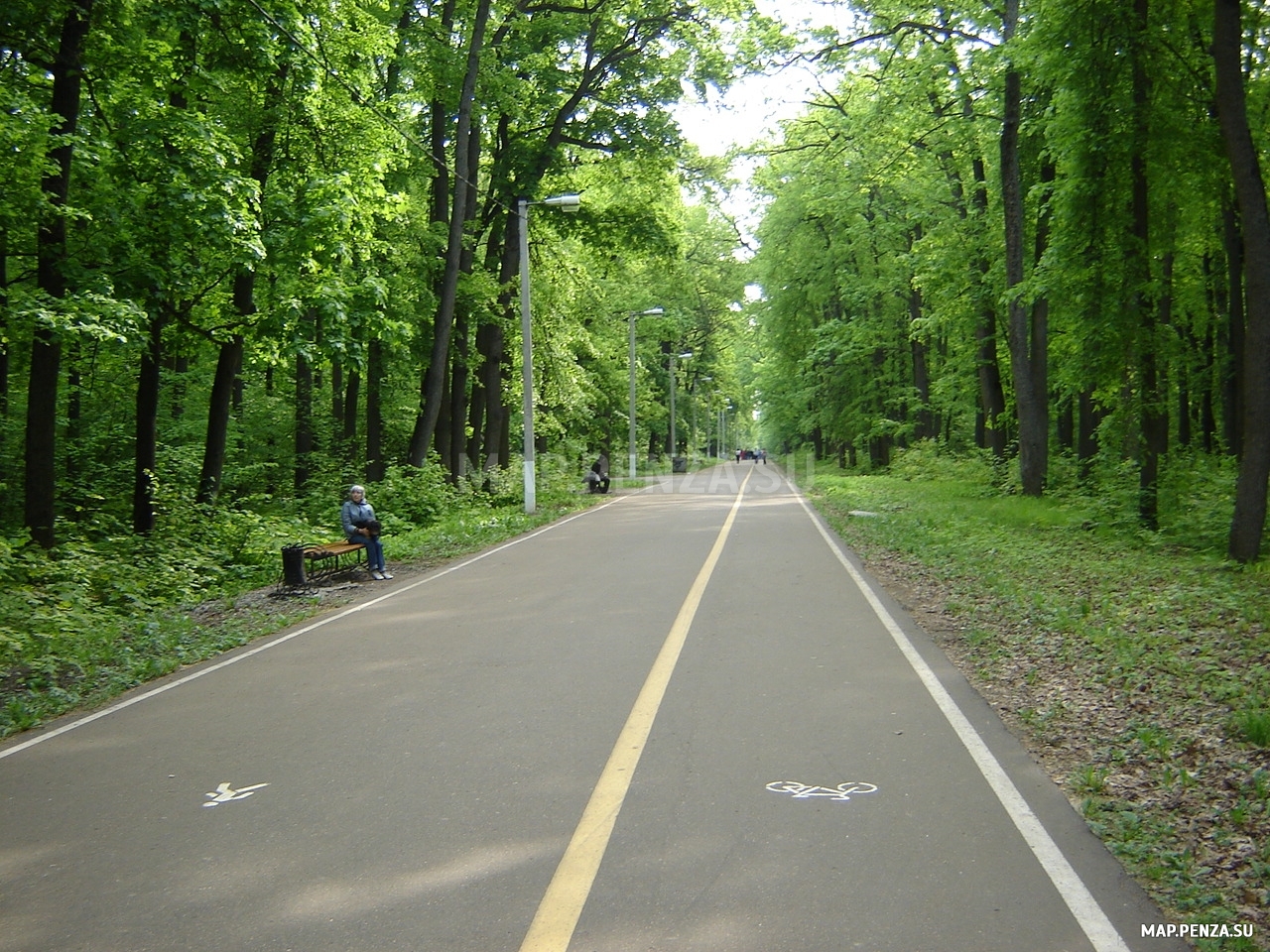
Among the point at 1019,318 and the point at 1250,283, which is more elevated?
the point at 1019,318

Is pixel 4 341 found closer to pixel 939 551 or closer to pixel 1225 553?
pixel 939 551

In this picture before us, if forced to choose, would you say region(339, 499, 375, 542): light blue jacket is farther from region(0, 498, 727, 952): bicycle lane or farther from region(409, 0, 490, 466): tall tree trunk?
region(409, 0, 490, 466): tall tree trunk

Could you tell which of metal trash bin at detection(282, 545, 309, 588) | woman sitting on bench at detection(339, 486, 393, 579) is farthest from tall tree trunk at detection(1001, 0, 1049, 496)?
metal trash bin at detection(282, 545, 309, 588)

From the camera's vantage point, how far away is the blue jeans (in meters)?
14.3

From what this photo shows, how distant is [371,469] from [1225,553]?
72.9 ft

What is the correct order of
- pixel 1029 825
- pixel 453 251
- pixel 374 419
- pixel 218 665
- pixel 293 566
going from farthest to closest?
pixel 374 419 → pixel 453 251 → pixel 293 566 → pixel 218 665 → pixel 1029 825

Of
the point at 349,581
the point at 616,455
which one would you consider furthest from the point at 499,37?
the point at 616,455

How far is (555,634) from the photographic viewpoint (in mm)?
9344

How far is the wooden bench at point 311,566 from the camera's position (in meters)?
13.1

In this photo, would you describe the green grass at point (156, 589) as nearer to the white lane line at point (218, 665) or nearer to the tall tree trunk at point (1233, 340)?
the white lane line at point (218, 665)

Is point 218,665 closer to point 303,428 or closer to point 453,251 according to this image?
point 453,251

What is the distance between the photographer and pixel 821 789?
514cm

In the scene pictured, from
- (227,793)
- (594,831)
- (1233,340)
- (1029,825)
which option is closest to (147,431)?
(227,793)

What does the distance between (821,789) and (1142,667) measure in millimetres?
3617
